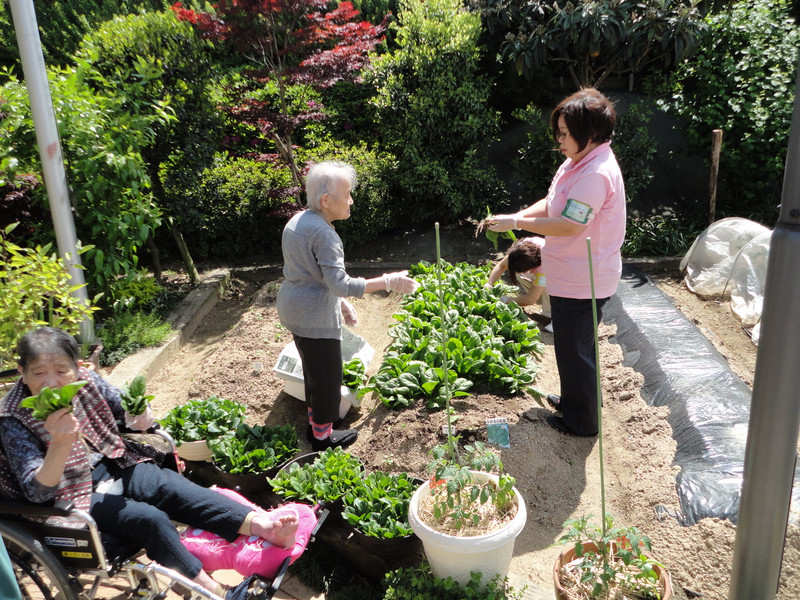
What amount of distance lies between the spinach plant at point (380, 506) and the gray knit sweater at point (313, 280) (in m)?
0.90

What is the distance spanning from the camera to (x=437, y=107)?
7.50 meters

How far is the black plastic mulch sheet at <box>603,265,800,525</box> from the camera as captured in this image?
3168 mm

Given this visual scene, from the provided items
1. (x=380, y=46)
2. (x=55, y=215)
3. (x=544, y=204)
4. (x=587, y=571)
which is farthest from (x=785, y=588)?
(x=380, y=46)

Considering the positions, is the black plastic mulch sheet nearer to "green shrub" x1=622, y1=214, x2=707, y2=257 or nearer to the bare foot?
"green shrub" x1=622, y1=214, x2=707, y2=257

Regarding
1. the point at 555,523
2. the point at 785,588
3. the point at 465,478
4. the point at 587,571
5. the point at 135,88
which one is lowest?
the point at 555,523

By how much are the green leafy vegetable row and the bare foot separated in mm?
1456

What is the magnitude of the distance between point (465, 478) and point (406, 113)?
5693mm

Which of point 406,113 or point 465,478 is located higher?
point 406,113

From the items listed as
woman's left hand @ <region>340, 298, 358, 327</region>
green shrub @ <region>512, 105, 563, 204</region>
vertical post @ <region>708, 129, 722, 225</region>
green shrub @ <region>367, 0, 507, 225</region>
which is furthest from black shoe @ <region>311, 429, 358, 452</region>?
vertical post @ <region>708, 129, 722, 225</region>

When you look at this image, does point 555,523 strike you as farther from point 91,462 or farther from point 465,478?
point 91,462

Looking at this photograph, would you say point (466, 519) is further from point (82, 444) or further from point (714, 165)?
point (714, 165)

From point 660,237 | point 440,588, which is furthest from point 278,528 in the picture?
point 660,237

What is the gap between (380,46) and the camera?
32.8 ft

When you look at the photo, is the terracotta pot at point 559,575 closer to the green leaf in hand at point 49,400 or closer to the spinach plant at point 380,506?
the spinach plant at point 380,506
